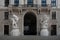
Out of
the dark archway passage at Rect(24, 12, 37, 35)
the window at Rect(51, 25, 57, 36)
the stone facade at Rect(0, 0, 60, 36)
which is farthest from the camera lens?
the dark archway passage at Rect(24, 12, 37, 35)

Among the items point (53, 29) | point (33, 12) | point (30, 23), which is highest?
point (33, 12)

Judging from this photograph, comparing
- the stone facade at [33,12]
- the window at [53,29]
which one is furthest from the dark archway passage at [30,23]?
the window at [53,29]

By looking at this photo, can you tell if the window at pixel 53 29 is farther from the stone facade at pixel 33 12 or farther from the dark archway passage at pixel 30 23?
the dark archway passage at pixel 30 23

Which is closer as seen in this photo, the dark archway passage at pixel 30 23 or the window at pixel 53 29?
the window at pixel 53 29

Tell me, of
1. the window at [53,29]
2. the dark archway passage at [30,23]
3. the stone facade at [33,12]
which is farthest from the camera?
the dark archway passage at [30,23]

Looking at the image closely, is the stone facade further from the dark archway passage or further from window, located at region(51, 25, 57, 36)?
the dark archway passage

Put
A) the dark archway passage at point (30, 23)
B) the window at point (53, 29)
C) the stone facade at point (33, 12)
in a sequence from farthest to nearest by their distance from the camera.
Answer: the dark archway passage at point (30, 23) < the window at point (53, 29) < the stone facade at point (33, 12)

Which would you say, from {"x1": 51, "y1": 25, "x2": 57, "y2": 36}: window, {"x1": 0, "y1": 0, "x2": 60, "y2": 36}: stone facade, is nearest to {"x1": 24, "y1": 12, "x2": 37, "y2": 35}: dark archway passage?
{"x1": 0, "y1": 0, "x2": 60, "y2": 36}: stone facade

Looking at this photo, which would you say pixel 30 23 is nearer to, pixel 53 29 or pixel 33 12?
pixel 33 12

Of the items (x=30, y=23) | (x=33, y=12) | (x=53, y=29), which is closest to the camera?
(x=33, y=12)

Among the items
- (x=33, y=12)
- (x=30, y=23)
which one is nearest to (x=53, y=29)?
(x=33, y=12)

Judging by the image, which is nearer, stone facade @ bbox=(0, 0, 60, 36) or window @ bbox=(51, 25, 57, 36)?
stone facade @ bbox=(0, 0, 60, 36)

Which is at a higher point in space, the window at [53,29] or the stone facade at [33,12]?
the stone facade at [33,12]

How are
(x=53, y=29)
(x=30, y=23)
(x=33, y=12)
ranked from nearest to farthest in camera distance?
1. (x=33, y=12)
2. (x=53, y=29)
3. (x=30, y=23)
